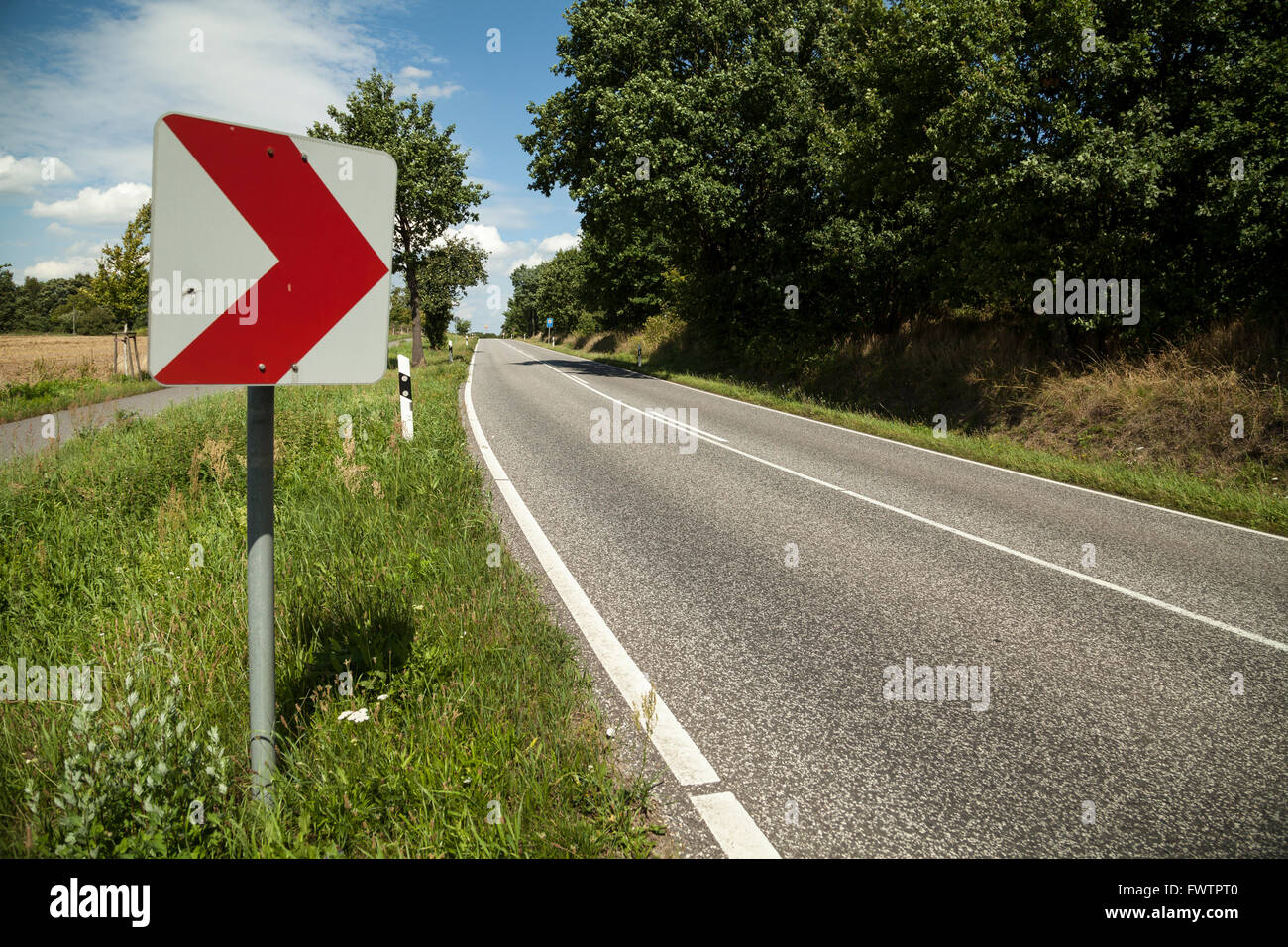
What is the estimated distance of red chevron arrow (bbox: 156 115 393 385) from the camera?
Result: 184 cm

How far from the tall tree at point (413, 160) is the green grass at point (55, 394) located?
1274 cm

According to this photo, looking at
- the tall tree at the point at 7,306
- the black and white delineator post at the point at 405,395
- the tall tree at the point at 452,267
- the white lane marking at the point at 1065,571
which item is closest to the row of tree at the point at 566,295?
the tall tree at the point at 452,267

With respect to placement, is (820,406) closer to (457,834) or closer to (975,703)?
(975,703)

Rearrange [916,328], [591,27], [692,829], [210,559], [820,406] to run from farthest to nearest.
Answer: [591,27] → [916,328] → [820,406] → [210,559] → [692,829]

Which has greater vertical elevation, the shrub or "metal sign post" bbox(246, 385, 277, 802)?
"metal sign post" bbox(246, 385, 277, 802)

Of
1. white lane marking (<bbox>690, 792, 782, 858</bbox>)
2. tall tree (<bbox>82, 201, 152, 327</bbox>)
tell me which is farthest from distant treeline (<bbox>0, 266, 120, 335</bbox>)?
white lane marking (<bbox>690, 792, 782, 858</bbox>)

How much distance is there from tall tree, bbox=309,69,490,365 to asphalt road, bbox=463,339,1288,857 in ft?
84.5

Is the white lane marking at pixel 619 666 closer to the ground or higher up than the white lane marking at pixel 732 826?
higher up

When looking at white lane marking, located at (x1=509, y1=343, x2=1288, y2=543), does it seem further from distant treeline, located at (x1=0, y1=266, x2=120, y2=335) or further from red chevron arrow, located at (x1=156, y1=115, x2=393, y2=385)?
distant treeline, located at (x1=0, y1=266, x2=120, y2=335)

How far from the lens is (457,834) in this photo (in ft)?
7.13

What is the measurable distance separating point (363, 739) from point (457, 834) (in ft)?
2.15

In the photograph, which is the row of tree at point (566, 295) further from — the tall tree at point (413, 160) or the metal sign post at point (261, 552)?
the metal sign post at point (261, 552)

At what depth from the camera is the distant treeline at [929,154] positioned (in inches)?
413
